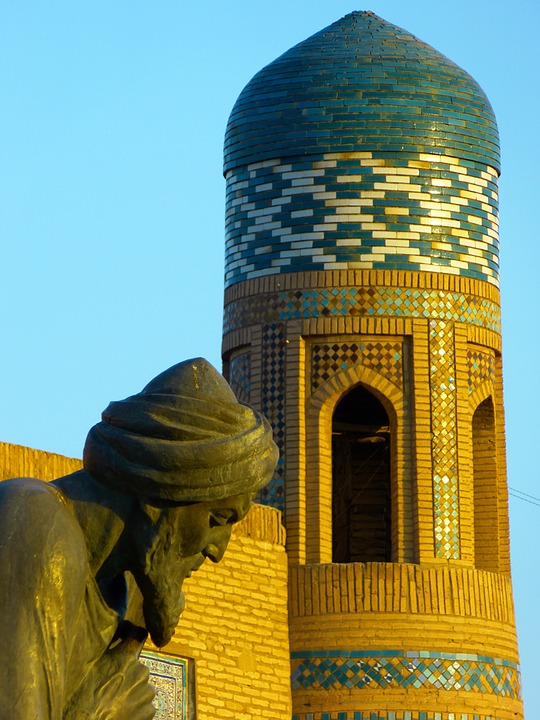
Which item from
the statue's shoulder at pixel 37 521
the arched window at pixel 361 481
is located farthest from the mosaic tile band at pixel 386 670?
the statue's shoulder at pixel 37 521

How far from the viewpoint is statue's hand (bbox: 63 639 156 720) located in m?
2.23

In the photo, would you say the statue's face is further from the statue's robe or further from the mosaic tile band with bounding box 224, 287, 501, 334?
the mosaic tile band with bounding box 224, 287, 501, 334

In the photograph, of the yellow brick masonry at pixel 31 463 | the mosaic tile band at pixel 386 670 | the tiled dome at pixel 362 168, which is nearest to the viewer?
the yellow brick masonry at pixel 31 463

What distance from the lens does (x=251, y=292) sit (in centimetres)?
Answer: 1648

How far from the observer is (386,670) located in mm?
14820

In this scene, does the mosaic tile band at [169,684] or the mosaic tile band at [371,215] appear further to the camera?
the mosaic tile band at [371,215]

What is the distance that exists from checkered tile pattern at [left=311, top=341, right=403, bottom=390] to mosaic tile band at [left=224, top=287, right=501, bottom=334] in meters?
0.24

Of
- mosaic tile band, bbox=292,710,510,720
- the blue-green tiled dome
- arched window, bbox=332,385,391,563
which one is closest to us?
mosaic tile band, bbox=292,710,510,720

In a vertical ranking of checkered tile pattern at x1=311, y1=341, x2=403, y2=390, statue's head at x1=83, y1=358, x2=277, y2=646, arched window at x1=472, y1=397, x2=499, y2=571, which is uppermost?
checkered tile pattern at x1=311, y1=341, x2=403, y2=390

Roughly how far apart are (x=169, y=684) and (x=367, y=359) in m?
3.94

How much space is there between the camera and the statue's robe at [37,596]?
205 centimetres

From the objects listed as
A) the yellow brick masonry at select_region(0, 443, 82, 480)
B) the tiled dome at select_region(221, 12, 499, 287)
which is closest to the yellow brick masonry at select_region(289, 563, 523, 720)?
the tiled dome at select_region(221, 12, 499, 287)

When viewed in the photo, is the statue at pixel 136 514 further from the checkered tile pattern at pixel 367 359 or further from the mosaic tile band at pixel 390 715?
the checkered tile pattern at pixel 367 359

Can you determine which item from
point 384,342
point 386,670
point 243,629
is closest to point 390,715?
point 386,670
